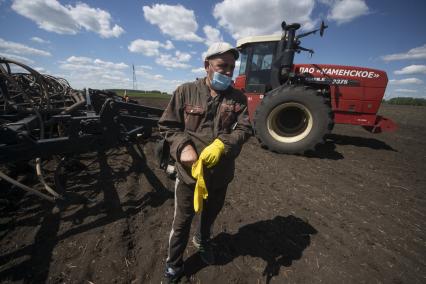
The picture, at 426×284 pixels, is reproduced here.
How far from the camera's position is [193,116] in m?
1.79

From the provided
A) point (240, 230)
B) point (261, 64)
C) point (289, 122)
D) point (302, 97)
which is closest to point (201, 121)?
point (240, 230)

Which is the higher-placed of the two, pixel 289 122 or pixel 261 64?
pixel 261 64

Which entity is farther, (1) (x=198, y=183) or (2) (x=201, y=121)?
(2) (x=201, y=121)

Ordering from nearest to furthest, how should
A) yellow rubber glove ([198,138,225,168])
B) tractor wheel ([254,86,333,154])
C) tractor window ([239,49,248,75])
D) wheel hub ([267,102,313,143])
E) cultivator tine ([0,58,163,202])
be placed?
1. yellow rubber glove ([198,138,225,168])
2. cultivator tine ([0,58,163,202])
3. tractor wheel ([254,86,333,154])
4. wheel hub ([267,102,313,143])
5. tractor window ([239,49,248,75])

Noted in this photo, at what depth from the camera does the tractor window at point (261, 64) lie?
6336 mm

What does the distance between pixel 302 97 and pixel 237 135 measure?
376cm

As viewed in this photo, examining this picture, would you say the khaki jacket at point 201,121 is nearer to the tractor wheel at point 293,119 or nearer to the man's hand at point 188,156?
the man's hand at point 188,156

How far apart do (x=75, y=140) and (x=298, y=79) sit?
208 inches

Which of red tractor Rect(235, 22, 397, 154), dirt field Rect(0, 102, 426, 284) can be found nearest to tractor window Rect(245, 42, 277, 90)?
red tractor Rect(235, 22, 397, 154)

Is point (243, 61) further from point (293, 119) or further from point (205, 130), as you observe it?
point (205, 130)

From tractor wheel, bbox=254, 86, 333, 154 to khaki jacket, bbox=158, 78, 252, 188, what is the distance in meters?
3.59

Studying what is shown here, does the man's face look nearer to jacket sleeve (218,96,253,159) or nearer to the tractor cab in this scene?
jacket sleeve (218,96,253,159)

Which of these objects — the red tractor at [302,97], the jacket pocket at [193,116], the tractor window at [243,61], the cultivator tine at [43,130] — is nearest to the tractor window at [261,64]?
the red tractor at [302,97]

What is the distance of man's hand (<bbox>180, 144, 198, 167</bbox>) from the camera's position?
5.40 feet
